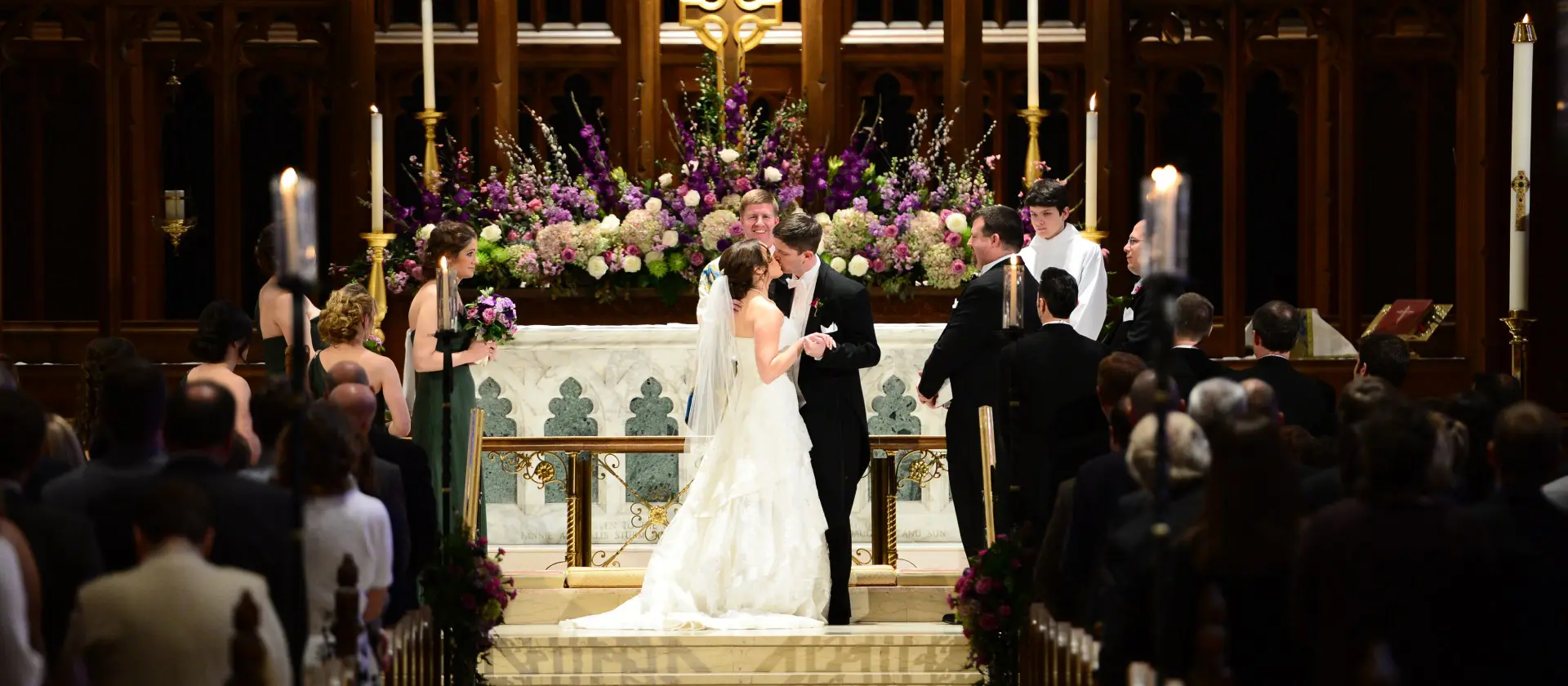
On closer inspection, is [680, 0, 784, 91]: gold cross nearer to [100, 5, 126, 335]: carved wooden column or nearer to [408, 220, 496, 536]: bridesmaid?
[408, 220, 496, 536]: bridesmaid

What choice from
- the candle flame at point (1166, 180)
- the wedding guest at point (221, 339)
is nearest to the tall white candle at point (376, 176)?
the wedding guest at point (221, 339)

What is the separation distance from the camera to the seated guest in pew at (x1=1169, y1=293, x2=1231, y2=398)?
6152 millimetres

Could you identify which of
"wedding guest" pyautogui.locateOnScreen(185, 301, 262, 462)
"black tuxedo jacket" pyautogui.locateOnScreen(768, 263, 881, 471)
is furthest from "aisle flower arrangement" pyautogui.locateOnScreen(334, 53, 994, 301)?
"wedding guest" pyautogui.locateOnScreen(185, 301, 262, 462)

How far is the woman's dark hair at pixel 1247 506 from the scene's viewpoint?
390cm

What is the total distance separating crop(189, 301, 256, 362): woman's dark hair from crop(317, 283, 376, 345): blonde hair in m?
0.39

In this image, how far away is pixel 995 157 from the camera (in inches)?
344

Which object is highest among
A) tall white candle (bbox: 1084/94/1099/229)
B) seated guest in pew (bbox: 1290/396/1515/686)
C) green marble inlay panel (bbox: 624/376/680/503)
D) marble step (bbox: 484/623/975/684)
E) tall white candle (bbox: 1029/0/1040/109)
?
tall white candle (bbox: 1029/0/1040/109)

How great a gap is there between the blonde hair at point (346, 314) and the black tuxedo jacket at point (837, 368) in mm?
1536

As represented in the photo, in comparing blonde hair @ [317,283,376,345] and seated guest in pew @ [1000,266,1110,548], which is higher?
blonde hair @ [317,283,376,345]

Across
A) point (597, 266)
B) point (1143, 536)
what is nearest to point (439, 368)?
point (597, 266)

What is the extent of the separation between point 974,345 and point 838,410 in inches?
22.3

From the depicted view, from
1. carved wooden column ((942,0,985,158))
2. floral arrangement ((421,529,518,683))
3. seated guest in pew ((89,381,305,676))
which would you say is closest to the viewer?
seated guest in pew ((89,381,305,676))

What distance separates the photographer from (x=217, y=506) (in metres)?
4.20

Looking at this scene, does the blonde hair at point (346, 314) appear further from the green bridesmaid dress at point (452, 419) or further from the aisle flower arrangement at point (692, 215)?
the aisle flower arrangement at point (692, 215)
